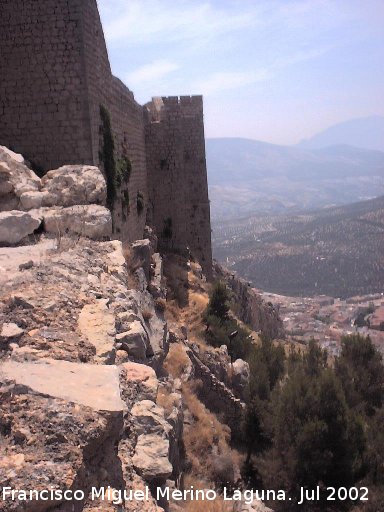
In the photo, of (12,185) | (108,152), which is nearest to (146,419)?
(12,185)

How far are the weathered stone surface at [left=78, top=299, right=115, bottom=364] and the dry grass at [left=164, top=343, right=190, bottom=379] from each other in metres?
6.16

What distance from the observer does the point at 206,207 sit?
21.6m

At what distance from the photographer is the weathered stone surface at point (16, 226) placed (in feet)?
18.5

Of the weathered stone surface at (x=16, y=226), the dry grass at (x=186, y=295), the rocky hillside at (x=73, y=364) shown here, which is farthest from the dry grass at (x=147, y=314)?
the dry grass at (x=186, y=295)

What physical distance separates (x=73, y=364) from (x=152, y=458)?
85 centimetres

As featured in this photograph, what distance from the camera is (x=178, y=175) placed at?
66.7 ft

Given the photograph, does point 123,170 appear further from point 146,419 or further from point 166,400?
point 146,419

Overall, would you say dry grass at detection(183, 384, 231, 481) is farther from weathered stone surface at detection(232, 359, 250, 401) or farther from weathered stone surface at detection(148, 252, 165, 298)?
weathered stone surface at detection(148, 252, 165, 298)

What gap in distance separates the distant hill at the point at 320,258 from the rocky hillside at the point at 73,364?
257 ft

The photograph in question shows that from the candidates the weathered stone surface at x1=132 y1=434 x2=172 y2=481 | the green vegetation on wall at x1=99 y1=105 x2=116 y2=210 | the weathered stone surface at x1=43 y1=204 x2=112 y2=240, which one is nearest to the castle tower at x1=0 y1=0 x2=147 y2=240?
the green vegetation on wall at x1=99 y1=105 x2=116 y2=210

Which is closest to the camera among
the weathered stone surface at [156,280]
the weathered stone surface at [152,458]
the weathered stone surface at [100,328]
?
the weathered stone surface at [152,458]

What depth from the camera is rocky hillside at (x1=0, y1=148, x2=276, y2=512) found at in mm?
2498

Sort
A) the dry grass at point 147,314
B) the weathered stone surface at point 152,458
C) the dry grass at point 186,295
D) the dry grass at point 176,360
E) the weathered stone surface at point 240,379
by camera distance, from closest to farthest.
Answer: the weathered stone surface at point 152,458, the dry grass at point 147,314, the dry grass at point 176,360, the weathered stone surface at point 240,379, the dry grass at point 186,295

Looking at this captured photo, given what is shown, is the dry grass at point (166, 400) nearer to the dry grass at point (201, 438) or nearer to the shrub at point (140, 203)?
the dry grass at point (201, 438)
